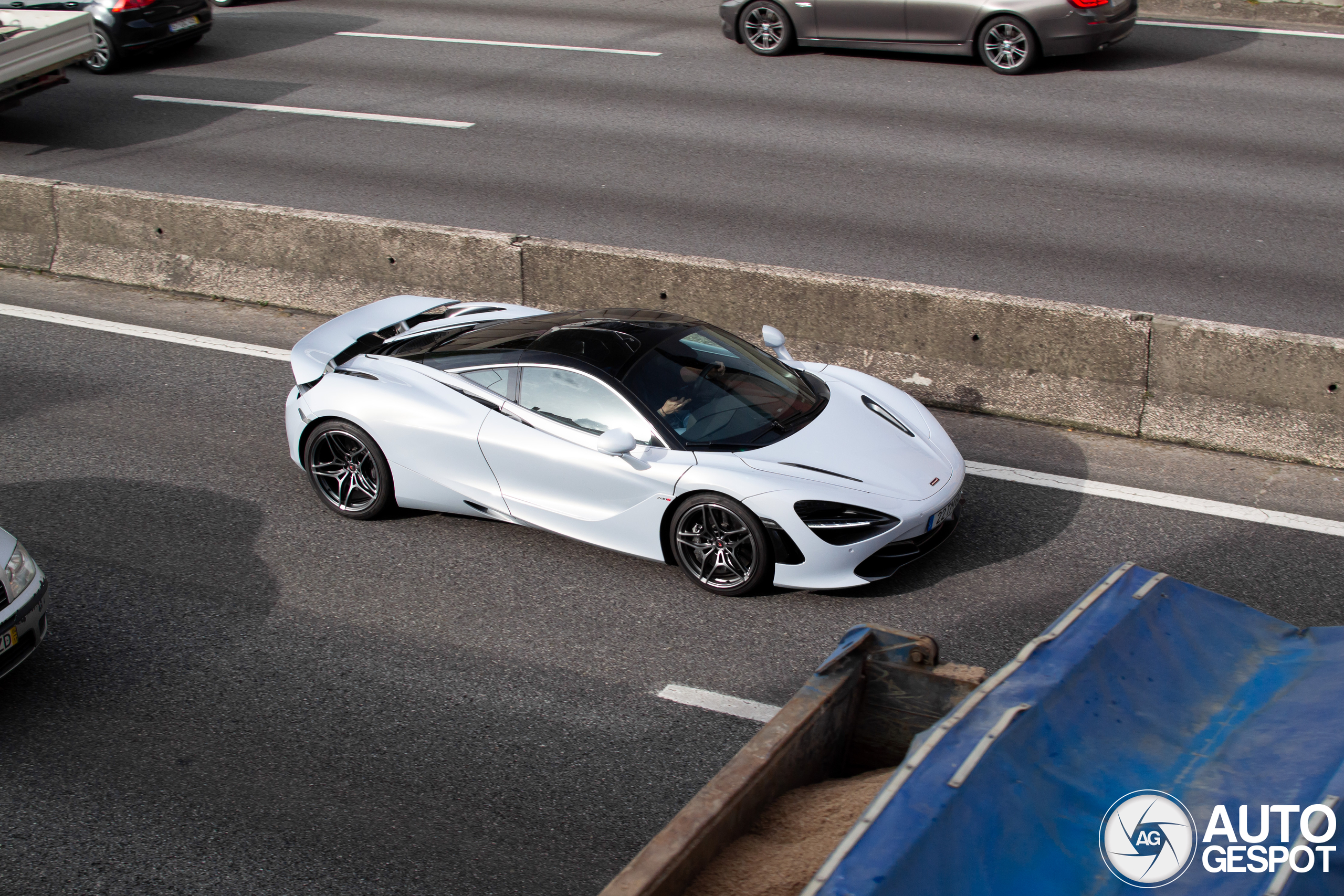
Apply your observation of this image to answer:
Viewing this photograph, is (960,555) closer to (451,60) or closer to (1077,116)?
(1077,116)

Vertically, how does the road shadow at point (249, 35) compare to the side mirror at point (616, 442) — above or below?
above

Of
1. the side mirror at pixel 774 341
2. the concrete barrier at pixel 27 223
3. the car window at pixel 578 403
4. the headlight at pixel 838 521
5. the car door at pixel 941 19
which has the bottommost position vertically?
the headlight at pixel 838 521

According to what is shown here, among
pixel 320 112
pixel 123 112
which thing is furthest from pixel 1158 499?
pixel 123 112

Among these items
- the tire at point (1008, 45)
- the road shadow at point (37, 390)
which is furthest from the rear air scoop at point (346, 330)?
the tire at point (1008, 45)

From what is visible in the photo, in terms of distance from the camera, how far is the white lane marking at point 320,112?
1466cm

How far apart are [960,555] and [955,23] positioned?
34.4 feet

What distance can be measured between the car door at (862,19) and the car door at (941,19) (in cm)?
13

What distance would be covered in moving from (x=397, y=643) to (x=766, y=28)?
1271cm

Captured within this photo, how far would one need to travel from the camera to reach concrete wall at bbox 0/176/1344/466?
7.81 meters

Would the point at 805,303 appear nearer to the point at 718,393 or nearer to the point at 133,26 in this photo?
the point at 718,393

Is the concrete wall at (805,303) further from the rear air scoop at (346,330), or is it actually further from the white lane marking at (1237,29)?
the white lane marking at (1237,29)

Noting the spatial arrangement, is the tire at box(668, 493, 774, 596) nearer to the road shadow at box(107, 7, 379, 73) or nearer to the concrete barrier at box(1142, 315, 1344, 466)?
the concrete barrier at box(1142, 315, 1344, 466)

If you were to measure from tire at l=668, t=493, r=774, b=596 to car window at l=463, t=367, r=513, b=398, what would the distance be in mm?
1315

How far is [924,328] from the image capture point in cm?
855
